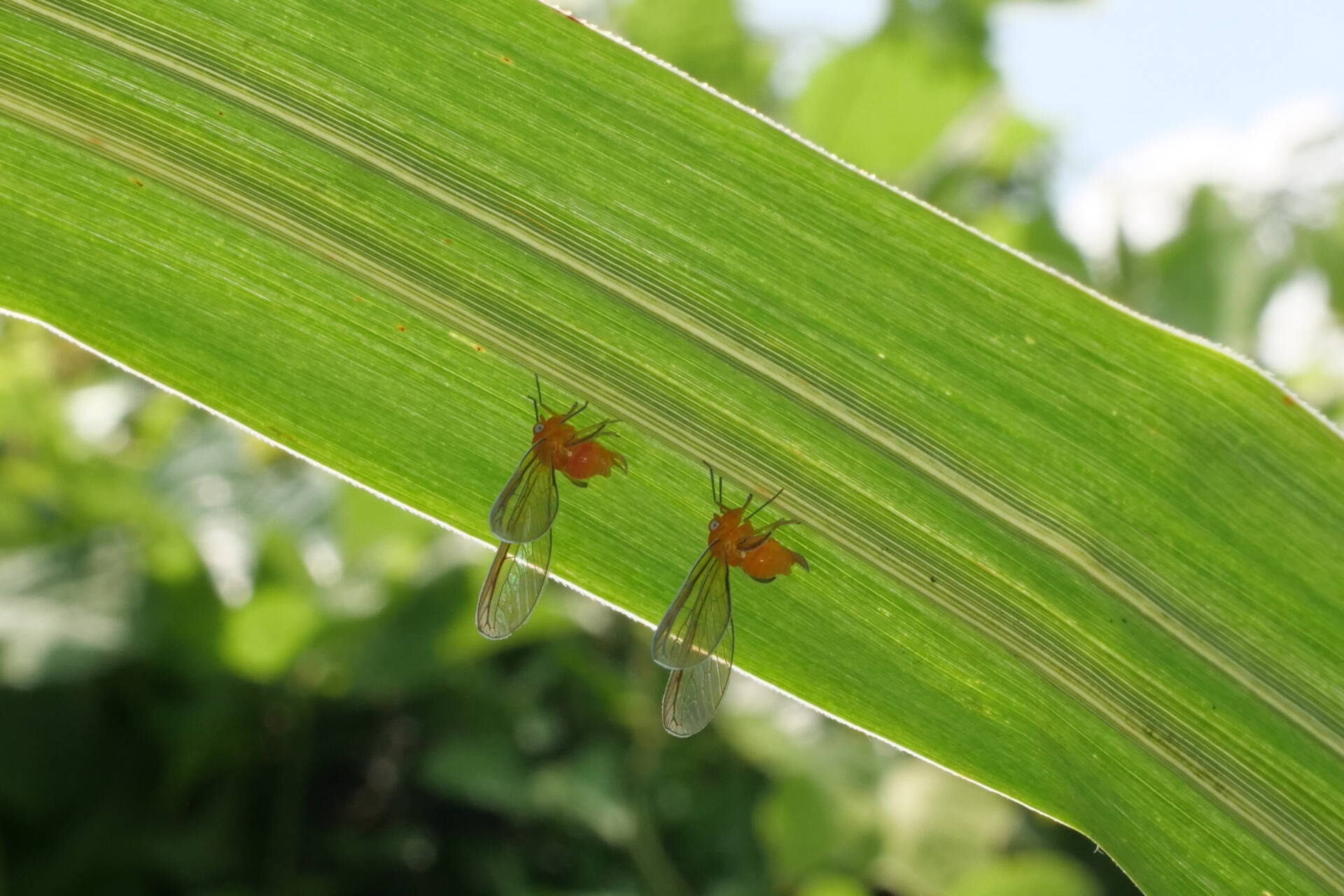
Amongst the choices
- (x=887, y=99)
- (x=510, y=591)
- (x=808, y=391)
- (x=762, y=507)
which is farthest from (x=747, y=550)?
(x=887, y=99)

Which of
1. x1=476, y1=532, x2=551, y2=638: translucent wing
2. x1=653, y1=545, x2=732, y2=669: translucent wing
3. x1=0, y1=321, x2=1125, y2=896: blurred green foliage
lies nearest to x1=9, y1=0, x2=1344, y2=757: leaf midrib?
x1=653, y1=545, x2=732, y2=669: translucent wing

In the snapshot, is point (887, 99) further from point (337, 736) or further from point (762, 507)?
point (337, 736)

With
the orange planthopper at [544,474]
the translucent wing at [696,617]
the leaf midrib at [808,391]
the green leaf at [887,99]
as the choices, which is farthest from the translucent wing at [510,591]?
the green leaf at [887,99]

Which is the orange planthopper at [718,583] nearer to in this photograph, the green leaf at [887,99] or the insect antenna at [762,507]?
the insect antenna at [762,507]

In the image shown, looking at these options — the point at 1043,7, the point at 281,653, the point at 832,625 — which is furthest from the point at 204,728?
the point at 1043,7

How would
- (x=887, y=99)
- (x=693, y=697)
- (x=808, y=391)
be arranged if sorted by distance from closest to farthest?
(x=808, y=391)
(x=693, y=697)
(x=887, y=99)

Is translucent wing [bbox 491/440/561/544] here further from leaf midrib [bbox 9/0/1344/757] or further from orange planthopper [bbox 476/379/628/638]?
leaf midrib [bbox 9/0/1344/757]
